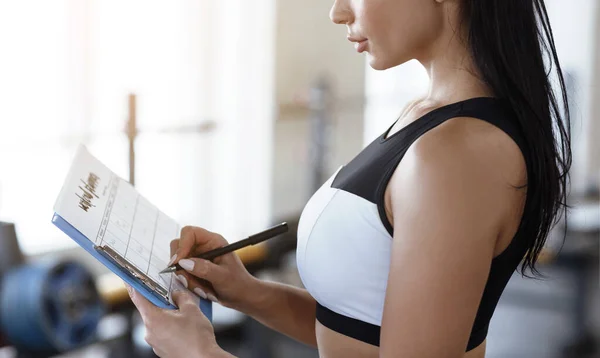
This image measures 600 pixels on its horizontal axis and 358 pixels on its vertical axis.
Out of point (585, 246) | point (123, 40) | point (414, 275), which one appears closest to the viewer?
point (414, 275)

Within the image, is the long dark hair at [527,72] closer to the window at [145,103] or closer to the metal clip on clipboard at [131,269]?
the metal clip on clipboard at [131,269]

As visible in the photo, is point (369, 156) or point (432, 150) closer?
point (432, 150)

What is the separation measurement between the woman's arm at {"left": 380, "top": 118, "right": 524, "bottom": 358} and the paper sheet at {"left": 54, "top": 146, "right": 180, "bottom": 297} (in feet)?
0.93

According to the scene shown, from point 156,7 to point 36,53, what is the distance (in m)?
0.62

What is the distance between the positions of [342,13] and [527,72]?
214 mm

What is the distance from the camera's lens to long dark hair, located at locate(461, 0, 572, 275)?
2.60ft

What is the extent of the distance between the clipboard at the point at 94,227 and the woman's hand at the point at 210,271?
49mm

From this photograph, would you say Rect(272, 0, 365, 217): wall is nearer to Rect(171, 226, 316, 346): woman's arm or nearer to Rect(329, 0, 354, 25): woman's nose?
Rect(171, 226, 316, 346): woman's arm

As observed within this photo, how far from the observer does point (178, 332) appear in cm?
81

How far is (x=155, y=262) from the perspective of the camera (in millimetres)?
910


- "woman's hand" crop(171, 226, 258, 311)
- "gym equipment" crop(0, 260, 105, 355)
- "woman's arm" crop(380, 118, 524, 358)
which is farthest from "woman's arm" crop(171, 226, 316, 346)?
"gym equipment" crop(0, 260, 105, 355)

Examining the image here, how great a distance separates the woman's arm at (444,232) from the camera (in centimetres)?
72

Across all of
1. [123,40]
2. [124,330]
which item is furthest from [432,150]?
[123,40]

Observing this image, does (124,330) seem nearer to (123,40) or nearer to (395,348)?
(123,40)
